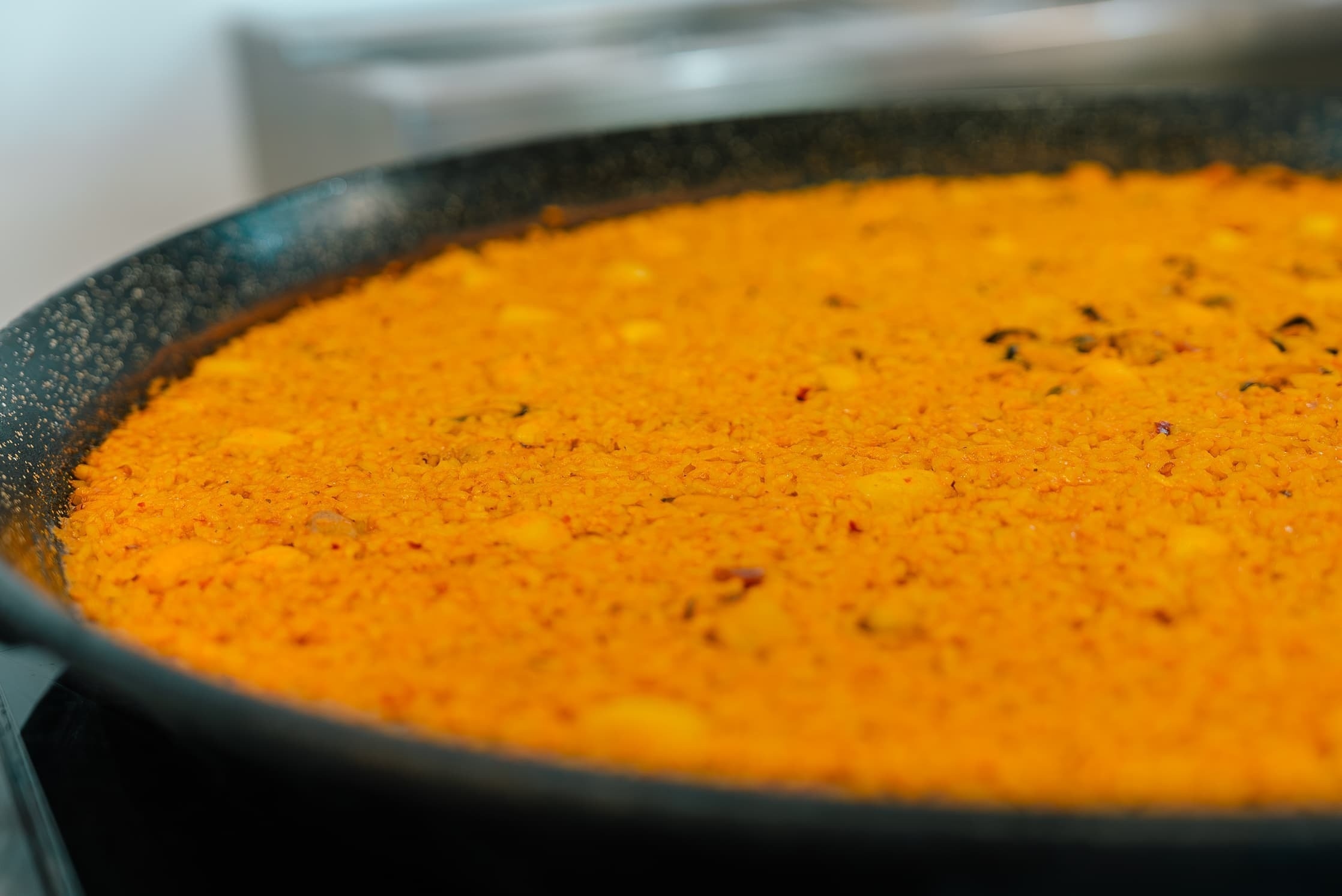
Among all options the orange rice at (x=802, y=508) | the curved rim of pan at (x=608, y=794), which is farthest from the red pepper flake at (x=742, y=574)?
the curved rim of pan at (x=608, y=794)

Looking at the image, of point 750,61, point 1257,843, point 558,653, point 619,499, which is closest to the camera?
point 1257,843

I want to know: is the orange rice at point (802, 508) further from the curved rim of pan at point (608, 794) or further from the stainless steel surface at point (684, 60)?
the stainless steel surface at point (684, 60)

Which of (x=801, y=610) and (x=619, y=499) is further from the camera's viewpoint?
(x=619, y=499)

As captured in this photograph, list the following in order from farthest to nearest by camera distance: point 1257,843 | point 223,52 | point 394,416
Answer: point 223,52
point 394,416
point 1257,843

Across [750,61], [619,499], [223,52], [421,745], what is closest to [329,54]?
[223,52]

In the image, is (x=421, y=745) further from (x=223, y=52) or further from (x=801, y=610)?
(x=223, y=52)

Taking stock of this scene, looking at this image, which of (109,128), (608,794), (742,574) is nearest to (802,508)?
(742,574)
